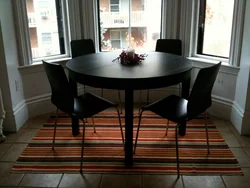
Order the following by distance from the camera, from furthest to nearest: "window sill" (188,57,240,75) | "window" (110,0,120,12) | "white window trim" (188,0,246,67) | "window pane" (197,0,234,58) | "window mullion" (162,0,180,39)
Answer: "window" (110,0,120,12) → "window mullion" (162,0,180,39) → "window pane" (197,0,234,58) → "window sill" (188,57,240,75) → "white window trim" (188,0,246,67)

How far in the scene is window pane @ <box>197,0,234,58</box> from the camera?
3082 millimetres

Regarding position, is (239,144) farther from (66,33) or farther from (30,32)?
(30,32)

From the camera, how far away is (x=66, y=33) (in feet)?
11.2

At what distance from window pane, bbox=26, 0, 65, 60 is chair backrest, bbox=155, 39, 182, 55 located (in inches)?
47.7

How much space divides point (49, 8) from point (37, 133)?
58.5 inches

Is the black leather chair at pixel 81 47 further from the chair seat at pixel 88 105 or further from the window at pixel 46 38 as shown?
the chair seat at pixel 88 105

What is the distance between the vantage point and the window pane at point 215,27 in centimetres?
308

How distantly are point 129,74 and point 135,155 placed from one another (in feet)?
2.66

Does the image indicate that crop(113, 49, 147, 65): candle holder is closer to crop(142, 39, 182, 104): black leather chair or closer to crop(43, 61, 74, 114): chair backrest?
crop(43, 61, 74, 114): chair backrest

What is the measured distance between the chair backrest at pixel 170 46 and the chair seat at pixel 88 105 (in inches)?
47.5

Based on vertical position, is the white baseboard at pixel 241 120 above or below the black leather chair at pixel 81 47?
below

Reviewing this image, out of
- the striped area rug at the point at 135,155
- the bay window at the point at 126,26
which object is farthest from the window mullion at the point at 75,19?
the striped area rug at the point at 135,155

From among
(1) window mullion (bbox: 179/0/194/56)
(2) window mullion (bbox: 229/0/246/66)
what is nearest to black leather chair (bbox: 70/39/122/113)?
(1) window mullion (bbox: 179/0/194/56)

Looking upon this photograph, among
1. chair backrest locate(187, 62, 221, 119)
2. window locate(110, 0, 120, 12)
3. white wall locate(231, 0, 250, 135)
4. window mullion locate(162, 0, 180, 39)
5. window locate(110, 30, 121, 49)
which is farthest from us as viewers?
window locate(110, 30, 121, 49)
